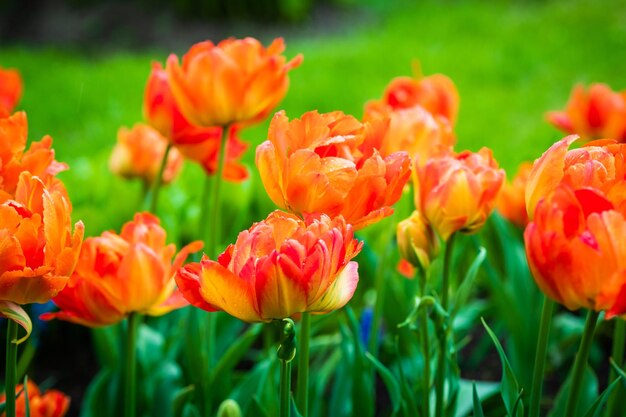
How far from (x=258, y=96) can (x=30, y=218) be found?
0.48 metres

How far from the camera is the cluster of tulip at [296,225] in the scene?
730mm

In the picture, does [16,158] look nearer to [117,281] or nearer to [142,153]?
[117,281]

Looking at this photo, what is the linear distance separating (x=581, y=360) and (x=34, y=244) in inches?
22.0

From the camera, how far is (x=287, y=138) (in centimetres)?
85

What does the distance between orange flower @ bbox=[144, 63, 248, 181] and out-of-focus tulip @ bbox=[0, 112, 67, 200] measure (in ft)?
1.28

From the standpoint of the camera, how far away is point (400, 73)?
4.21m

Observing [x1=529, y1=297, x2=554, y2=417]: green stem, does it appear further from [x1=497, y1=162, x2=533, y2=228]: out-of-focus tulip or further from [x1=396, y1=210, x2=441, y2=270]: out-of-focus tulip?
[x1=497, y1=162, x2=533, y2=228]: out-of-focus tulip

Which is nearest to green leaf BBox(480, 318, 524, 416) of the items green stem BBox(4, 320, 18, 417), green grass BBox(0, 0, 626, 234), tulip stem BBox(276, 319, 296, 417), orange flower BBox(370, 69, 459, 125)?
tulip stem BBox(276, 319, 296, 417)

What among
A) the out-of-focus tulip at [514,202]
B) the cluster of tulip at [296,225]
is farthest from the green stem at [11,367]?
the out-of-focus tulip at [514,202]

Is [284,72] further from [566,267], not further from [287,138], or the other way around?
[566,267]

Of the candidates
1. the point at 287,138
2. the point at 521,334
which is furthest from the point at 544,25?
the point at 287,138

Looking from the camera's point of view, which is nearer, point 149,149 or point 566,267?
point 566,267

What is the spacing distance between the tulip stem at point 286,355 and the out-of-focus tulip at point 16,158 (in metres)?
0.31

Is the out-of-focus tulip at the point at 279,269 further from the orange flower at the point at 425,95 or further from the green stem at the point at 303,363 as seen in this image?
the orange flower at the point at 425,95
